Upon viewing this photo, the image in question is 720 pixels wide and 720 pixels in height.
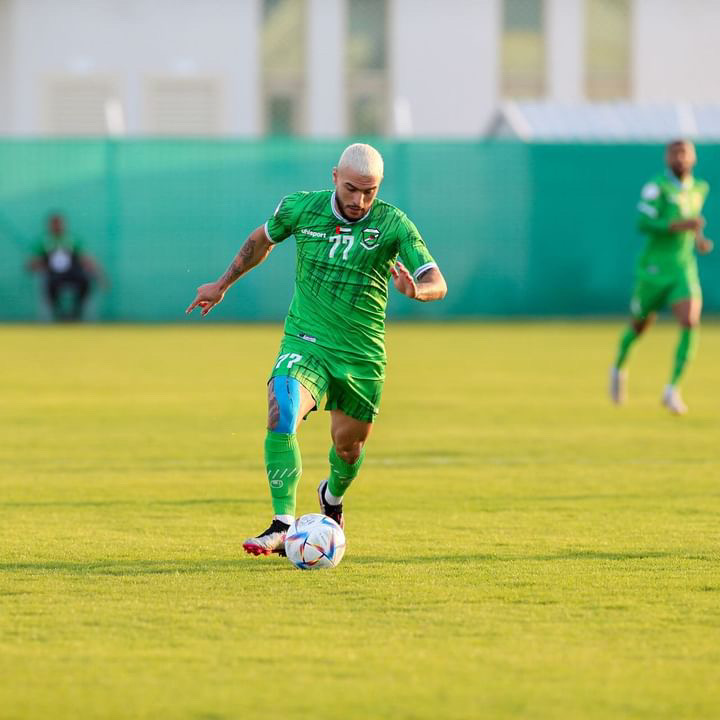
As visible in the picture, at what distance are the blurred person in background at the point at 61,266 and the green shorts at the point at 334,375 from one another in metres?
20.7

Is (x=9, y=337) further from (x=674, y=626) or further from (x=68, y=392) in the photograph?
(x=674, y=626)

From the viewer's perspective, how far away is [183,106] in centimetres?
3675

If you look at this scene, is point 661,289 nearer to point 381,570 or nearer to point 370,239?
point 370,239

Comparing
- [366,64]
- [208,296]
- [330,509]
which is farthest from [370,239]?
[366,64]

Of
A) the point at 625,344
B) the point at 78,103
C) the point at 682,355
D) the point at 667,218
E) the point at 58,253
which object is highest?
the point at 667,218

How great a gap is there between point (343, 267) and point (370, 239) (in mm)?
176

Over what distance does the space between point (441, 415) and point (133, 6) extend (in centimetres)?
2376

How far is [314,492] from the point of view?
9.91m

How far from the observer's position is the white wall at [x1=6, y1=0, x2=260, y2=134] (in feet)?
119

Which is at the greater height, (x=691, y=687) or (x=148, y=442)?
(x=691, y=687)

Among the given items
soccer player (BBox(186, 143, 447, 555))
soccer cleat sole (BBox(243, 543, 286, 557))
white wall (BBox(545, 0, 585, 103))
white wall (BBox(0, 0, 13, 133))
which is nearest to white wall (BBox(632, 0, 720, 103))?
white wall (BBox(545, 0, 585, 103))

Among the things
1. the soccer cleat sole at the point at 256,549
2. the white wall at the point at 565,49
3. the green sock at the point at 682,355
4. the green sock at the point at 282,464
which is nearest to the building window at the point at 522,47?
the white wall at the point at 565,49

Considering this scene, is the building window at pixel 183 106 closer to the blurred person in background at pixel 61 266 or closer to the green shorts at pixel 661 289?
the blurred person in background at pixel 61 266

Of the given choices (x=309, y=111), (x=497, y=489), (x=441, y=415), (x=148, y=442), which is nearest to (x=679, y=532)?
(x=497, y=489)
